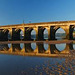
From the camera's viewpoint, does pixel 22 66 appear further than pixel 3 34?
No

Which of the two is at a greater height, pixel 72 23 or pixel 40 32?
pixel 72 23

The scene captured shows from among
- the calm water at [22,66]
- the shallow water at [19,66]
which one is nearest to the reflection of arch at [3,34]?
the calm water at [22,66]

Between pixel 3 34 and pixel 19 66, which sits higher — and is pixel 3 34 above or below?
above

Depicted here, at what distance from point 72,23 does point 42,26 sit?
44.9 ft

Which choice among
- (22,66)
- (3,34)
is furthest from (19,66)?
(3,34)

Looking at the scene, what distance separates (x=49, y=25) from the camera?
2055 inches

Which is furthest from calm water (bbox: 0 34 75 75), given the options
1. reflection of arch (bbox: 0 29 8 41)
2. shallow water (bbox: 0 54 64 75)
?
reflection of arch (bbox: 0 29 8 41)

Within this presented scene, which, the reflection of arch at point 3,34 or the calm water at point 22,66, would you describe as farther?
the reflection of arch at point 3,34

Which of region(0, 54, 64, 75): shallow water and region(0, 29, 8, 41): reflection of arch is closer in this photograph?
region(0, 54, 64, 75): shallow water

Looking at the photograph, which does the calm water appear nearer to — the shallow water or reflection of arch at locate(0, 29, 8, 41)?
the shallow water

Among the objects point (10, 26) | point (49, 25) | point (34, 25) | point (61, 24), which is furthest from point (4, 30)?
point (61, 24)

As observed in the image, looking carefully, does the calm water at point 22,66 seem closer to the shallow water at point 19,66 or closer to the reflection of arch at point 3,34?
the shallow water at point 19,66

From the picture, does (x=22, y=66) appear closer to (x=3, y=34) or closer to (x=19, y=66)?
(x=19, y=66)

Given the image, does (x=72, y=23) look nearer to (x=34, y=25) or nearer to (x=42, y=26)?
(x=42, y=26)
